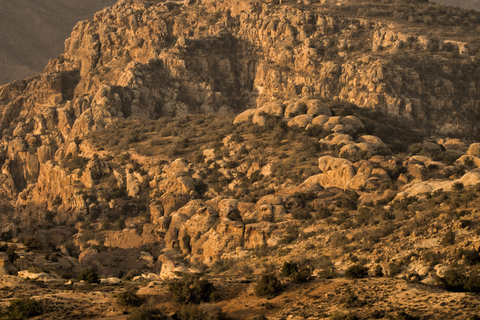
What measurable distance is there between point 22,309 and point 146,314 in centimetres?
562

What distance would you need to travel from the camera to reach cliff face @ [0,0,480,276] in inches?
2702

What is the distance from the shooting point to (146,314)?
Result: 107 feet

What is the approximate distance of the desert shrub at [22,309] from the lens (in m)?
33.4

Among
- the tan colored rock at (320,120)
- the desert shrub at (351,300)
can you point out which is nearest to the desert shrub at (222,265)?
the desert shrub at (351,300)

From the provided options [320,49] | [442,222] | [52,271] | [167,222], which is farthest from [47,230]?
[320,49]

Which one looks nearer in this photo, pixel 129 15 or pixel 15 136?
pixel 15 136

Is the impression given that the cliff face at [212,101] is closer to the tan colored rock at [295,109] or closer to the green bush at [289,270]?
the tan colored rock at [295,109]

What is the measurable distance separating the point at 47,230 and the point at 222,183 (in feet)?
58.3

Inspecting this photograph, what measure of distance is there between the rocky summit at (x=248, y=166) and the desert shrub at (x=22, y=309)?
0.10 meters

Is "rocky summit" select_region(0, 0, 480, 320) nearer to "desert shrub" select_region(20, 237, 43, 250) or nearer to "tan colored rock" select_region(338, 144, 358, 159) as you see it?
"tan colored rock" select_region(338, 144, 358, 159)

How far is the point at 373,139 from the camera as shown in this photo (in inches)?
2911

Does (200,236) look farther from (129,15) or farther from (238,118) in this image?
(129,15)

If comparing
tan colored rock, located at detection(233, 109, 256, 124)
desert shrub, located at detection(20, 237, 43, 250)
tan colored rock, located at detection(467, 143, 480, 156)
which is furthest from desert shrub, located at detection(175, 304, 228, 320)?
tan colored rock, located at detection(233, 109, 256, 124)

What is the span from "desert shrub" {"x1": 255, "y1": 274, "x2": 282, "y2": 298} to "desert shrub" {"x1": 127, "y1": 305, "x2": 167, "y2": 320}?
16.5 ft
